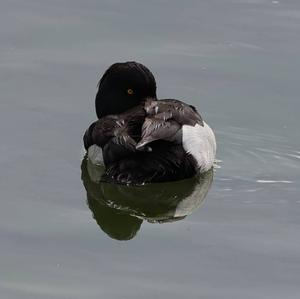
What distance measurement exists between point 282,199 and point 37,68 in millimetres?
3407

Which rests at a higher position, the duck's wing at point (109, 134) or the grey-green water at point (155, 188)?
the duck's wing at point (109, 134)

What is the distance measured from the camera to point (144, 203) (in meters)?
9.48

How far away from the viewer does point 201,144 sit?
9.81 meters

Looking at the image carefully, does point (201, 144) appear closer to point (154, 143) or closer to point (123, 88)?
point (154, 143)

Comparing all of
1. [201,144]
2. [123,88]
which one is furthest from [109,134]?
[123,88]

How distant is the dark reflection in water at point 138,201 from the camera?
912 centimetres

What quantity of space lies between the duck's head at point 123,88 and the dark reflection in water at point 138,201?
0.85 metres

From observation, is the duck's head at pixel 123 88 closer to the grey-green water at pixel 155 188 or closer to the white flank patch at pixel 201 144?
the grey-green water at pixel 155 188

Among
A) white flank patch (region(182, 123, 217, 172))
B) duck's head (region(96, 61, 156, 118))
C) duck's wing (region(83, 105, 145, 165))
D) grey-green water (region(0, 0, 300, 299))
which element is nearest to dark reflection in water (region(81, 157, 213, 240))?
grey-green water (region(0, 0, 300, 299))

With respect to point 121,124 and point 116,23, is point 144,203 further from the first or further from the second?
point 116,23

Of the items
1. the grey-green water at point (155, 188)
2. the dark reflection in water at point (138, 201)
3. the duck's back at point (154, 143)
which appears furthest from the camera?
the duck's back at point (154, 143)

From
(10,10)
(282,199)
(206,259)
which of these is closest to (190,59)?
(10,10)

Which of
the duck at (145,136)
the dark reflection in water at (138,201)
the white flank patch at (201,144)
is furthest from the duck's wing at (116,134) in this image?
the white flank patch at (201,144)

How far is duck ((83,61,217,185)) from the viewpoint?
948 centimetres
